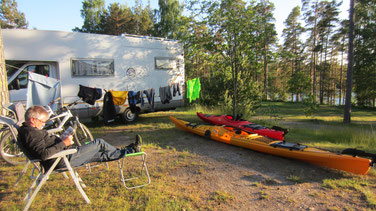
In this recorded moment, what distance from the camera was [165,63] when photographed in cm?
905

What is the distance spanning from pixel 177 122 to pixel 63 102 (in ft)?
12.4

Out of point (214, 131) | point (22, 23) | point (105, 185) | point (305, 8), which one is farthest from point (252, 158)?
point (22, 23)

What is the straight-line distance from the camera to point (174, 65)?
929 cm

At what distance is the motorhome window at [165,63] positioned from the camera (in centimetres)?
888

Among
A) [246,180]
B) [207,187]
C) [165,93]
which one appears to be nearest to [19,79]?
[165,93]

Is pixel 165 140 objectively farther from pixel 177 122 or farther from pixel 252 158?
pixel 252 158

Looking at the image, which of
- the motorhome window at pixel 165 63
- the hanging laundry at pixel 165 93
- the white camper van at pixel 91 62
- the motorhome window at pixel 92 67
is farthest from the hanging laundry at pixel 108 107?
the motorhome window at pixel 165 63

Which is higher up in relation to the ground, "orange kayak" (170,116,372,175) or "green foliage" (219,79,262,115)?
"green foliage" (219,79,262,115)

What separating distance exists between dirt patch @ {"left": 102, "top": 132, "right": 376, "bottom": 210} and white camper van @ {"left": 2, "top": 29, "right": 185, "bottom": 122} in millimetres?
3584

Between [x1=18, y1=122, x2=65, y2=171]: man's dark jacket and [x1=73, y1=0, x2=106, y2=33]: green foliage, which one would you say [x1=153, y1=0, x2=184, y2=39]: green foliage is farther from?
[x1=18, y1=122, x2=65, y2=171]: man's dark jacket

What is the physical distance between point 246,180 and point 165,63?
646 cm

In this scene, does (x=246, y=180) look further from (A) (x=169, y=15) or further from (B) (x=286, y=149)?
(A) (x=169, y=15)

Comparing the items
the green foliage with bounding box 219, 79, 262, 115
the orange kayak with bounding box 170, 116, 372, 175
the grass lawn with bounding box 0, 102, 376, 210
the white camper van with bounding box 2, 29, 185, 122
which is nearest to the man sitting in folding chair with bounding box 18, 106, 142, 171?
the grass lawn with bounding box 0, 102, 376, 210

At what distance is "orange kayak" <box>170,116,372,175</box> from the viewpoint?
12.3ft
